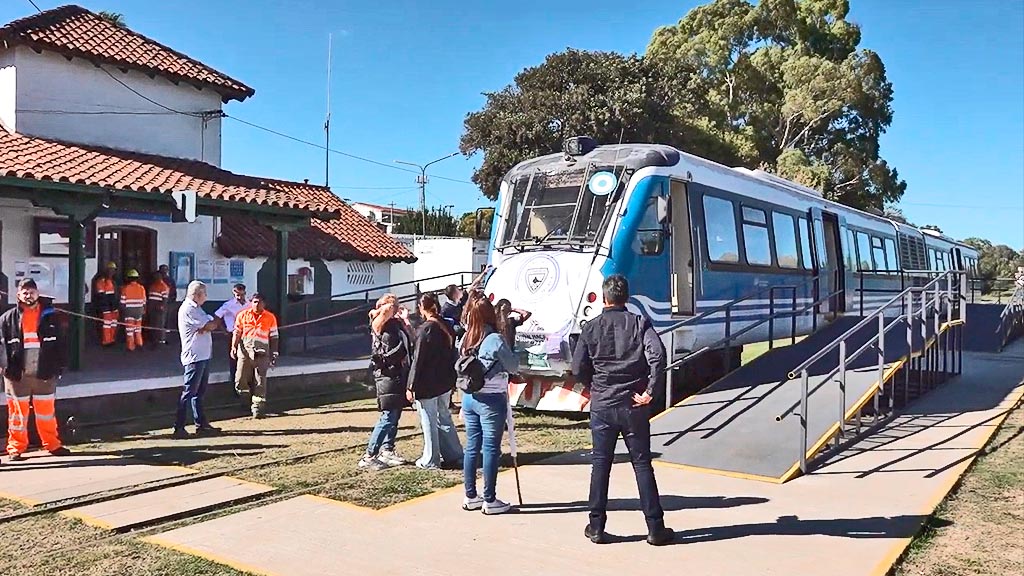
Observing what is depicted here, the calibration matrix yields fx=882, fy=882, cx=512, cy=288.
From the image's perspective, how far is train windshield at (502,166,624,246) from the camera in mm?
10844

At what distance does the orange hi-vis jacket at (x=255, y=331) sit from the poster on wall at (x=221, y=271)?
→ 7279mm

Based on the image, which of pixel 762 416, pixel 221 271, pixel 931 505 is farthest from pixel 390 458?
pixel 221 271

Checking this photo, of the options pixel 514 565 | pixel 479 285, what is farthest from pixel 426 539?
pixel 479 285

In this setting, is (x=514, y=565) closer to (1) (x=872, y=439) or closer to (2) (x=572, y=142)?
(1) (x=872, y=439)

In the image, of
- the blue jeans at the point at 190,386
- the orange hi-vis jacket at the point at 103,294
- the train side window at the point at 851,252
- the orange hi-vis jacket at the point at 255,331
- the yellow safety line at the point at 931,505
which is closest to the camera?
the yellow safety line at the point at 931,505

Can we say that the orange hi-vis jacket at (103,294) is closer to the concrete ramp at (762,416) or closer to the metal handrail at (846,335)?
the concrete ramp at (762,416)

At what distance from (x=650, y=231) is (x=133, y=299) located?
9350 mm

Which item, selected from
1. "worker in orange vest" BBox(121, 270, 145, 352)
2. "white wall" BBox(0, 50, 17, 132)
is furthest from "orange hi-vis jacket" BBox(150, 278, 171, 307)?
"white wall" BBox(0, 50, 17, 132)

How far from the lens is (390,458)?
27.1 feet

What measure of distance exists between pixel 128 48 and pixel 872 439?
15.1 m

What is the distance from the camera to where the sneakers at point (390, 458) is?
8.22m

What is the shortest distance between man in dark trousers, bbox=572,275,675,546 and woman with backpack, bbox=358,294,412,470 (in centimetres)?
264

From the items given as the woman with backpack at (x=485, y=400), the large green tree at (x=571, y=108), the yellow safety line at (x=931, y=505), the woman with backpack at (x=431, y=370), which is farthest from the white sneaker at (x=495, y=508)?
the large green tree at (x=571, y=108)

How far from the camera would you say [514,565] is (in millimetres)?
5418
